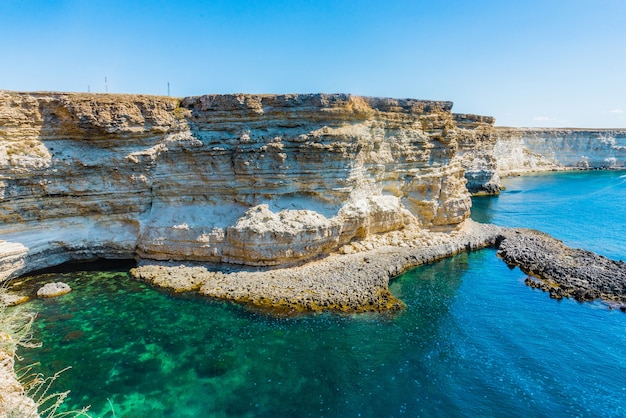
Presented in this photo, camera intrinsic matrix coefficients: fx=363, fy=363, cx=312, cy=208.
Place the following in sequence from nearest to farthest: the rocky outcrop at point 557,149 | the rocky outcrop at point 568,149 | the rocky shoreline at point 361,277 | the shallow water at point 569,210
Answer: the rocky shoreline at point 361,277
the shallow water at point 569,210
the rocky outcrop at point 557,149
the rocky outcrop at point 568,149

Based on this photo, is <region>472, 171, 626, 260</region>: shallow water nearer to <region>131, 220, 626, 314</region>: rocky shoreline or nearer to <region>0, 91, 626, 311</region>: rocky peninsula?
<region>131, 220, 626, 314</region>: rocky shoreline

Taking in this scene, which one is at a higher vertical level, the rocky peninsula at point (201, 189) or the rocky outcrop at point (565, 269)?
the rocky peninsula at point (201, 189)

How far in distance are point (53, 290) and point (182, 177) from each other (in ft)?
33.2

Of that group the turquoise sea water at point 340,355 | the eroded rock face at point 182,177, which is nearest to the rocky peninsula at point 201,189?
the eroded rock face at point 182,177

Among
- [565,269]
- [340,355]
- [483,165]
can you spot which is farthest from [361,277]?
[483,165]

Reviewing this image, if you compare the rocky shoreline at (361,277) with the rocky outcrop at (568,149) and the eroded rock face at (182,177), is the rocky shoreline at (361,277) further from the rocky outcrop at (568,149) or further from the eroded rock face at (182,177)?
the rocky outcrop at (568,149)

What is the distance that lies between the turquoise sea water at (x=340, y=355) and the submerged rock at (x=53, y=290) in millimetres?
462

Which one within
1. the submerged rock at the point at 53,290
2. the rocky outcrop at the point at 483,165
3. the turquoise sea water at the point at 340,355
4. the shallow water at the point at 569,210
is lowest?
the turquoise sea water at the point at 340,355

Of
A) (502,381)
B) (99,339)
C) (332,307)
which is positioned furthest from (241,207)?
(502,381)

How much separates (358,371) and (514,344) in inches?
Answer: 325

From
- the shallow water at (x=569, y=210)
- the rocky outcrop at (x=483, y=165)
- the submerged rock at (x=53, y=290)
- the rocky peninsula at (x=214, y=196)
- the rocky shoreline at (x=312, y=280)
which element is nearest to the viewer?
the rocky shoreline at (x=312, y=280)

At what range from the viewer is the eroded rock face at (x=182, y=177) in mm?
23078

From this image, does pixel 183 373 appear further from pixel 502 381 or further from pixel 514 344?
pixel 514 344

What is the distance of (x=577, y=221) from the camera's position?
135ft
